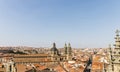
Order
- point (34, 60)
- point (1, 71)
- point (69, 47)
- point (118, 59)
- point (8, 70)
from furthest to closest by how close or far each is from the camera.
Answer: point (34, 60) → point (69, 47) → point (1, 71) → point (8, 70) → point (118, 59)

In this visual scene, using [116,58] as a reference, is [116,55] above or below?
above

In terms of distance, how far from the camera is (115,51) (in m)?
12.5

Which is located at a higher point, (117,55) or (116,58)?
(117,55)

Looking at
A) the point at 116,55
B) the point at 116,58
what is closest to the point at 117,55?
the point at 116,55

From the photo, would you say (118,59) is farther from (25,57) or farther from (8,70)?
(25,57)

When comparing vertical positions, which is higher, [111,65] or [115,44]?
[115,44]

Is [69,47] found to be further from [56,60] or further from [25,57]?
[25,57]

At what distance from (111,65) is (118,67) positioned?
0.37 meters

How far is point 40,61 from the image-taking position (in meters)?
118

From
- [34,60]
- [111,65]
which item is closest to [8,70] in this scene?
[111,65]

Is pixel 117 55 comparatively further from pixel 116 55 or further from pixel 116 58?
pixel 116 58

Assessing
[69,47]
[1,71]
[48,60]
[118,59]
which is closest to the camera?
[118,59]

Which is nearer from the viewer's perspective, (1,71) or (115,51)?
(115,51)

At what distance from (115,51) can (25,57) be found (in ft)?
390
